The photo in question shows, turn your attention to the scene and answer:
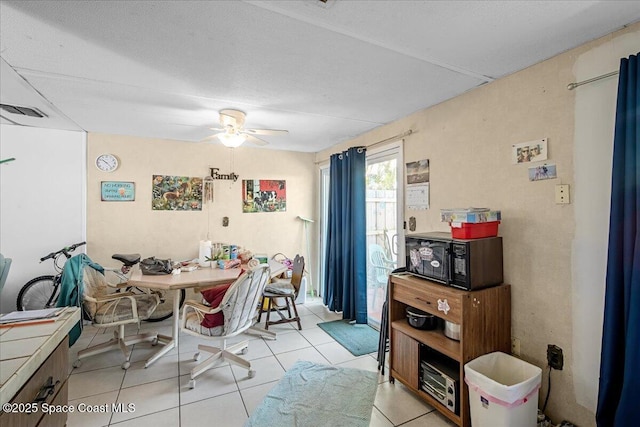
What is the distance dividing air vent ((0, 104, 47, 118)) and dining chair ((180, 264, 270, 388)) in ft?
8.04

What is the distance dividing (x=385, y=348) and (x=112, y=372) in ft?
7.99

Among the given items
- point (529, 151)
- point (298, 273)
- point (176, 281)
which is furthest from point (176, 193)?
point (529, 151)

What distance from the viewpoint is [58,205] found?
3449 mm

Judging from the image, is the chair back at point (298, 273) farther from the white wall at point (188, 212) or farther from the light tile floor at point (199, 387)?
the white wall at point (188, 212)

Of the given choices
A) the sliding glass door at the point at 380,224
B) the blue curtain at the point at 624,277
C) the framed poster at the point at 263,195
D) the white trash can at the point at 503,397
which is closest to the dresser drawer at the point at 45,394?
the white trash can at the point at 503,397

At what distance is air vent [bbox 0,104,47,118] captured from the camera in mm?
2696

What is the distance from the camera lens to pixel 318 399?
2.18 m

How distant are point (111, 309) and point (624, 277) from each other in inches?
145

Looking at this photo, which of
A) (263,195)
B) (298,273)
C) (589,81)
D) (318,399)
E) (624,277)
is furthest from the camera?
(263,195)

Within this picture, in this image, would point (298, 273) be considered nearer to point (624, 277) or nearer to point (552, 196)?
point (552, 196)

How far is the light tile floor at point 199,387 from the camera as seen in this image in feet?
6.50

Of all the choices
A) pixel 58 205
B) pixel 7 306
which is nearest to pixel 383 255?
pixel 58 205

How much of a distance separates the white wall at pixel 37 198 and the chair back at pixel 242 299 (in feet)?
8.36

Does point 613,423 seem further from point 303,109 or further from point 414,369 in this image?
point 303,109
